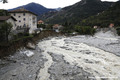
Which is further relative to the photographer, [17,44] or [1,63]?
[17,44]

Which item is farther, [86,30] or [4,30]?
[86,30]

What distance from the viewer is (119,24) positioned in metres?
84.9

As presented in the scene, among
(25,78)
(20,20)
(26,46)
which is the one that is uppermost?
(20,20)

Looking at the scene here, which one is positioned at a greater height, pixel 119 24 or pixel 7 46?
pixel 119 24

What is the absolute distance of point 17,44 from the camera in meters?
21.3

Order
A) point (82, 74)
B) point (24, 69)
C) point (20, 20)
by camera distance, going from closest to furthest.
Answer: point (82, 74)
point (24, 69)
point (20, 20)

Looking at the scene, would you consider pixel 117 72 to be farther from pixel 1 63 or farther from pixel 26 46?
pixel 26 46

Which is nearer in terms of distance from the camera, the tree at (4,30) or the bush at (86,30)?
the tree at (4,30)

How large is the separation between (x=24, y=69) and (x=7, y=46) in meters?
7.38

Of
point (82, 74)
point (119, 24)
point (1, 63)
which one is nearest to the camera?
point (82, 74)

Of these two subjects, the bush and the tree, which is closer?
the tree

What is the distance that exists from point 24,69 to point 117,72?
1243cm

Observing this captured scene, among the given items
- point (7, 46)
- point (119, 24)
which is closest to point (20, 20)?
point (7, 46)

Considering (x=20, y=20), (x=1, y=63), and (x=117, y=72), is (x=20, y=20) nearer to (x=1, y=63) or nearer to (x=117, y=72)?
(x=1, y=63)
